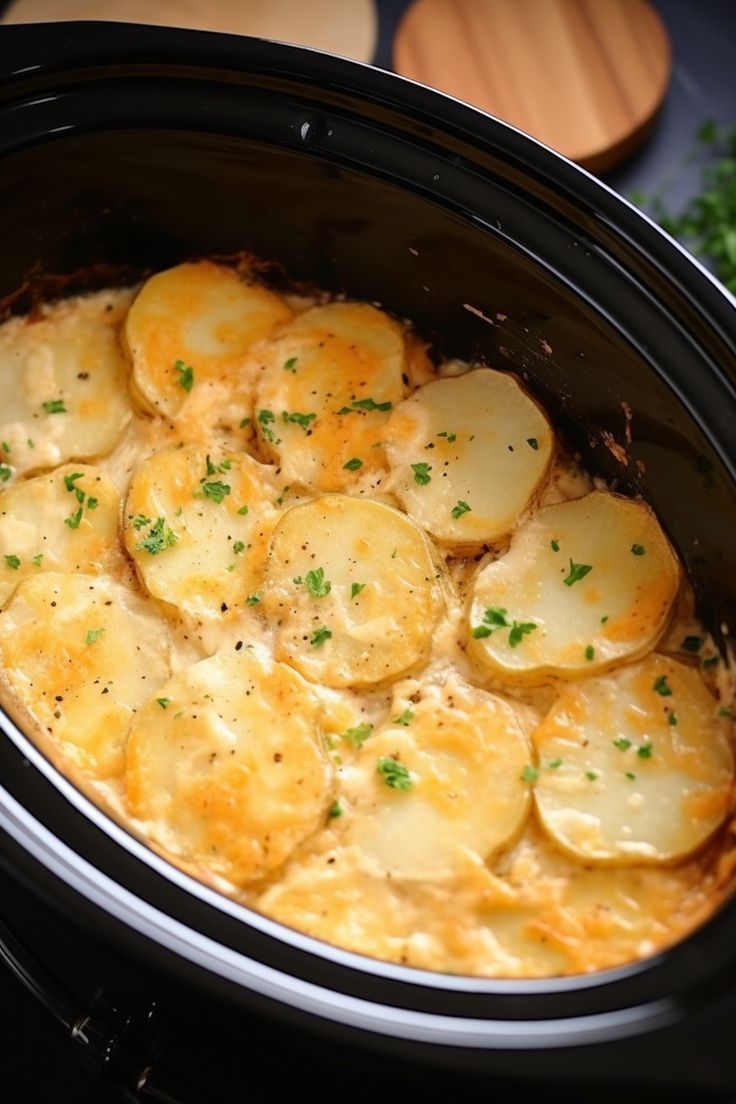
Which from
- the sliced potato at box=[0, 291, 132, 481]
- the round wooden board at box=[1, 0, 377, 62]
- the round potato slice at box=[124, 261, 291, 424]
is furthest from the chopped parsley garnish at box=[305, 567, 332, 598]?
the round wooden board at box=[1, 0, 377, 62]

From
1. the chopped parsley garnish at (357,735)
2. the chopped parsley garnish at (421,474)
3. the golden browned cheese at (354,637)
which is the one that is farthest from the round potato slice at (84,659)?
the chopped parsley garnish at (421,474)

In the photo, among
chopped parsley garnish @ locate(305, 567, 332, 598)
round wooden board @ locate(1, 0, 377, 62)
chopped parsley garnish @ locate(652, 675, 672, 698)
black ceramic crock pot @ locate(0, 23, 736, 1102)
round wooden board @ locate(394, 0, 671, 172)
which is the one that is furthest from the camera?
round wooden board @ locate(1, 0, 377, 62)

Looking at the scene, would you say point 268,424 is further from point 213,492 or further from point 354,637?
point 354,637

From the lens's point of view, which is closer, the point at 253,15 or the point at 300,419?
the point at 300,419

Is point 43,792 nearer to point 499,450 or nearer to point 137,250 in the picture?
point 499,450

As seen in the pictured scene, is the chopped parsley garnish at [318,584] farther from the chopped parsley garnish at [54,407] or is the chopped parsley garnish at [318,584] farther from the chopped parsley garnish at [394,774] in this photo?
the chopped parsley garnish at [54,407]

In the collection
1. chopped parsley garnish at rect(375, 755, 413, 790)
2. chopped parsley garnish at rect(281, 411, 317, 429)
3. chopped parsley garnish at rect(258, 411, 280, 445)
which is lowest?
chopped parsley garnish at rect(375, 755, 413, 790)

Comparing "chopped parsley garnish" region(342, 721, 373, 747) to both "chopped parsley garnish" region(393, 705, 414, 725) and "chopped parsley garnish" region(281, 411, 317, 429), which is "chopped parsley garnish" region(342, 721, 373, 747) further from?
"chopped parsley garnish" region(281, 411, 317, 429)

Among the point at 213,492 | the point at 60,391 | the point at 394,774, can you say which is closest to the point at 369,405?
the point at 213,492
